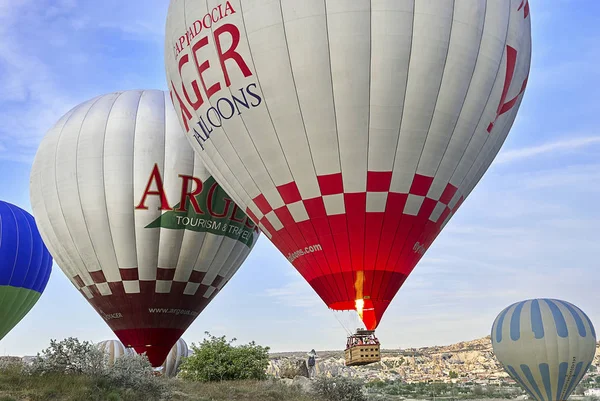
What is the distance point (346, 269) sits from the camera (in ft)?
43.6

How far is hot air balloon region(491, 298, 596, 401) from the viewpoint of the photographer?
1043 inches

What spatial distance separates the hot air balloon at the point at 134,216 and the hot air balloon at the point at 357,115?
5915mm

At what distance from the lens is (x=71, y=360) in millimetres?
13602

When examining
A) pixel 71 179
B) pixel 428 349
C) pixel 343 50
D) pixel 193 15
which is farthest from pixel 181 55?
pixel 428 349

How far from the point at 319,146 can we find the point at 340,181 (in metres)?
0.81

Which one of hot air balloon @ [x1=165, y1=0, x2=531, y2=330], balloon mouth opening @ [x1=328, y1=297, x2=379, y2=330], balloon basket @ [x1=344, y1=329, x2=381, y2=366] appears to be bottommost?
balloon basket @ [x1=344, y1=329, x2=381, y2=366]

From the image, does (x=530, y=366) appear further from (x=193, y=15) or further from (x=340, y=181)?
(x=193, y=15)

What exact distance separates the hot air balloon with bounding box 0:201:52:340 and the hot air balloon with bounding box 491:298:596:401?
64.4 ft

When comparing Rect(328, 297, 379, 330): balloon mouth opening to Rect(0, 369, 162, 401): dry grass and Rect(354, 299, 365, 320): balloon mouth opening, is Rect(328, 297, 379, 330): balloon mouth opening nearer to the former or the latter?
Rect(354, 299, 365, 320): balloon mouth opening

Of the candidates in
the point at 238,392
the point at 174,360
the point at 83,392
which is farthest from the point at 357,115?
the point at 174,360

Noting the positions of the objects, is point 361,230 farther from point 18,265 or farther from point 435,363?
point 435,363

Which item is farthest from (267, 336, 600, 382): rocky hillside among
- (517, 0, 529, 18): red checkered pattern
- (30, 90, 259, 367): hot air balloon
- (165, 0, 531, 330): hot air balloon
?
(517, 0, 529, 18): red checkered pattern

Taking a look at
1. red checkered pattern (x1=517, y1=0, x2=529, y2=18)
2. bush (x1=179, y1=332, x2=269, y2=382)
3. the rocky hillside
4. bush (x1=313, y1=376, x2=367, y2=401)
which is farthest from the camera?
the rocky hillside

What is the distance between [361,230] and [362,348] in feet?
7.70
